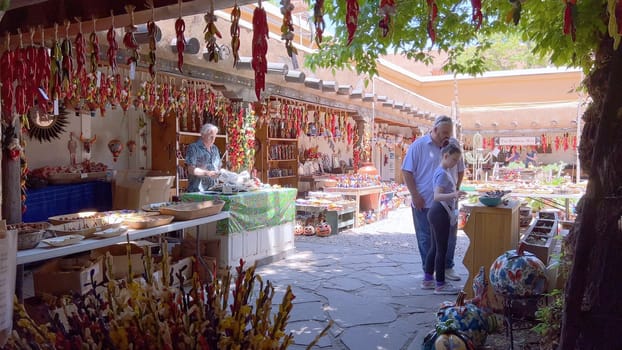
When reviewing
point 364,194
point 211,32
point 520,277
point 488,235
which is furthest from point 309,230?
point 211,32

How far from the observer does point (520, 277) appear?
3.14 m

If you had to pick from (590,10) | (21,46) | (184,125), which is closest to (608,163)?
(590,10)

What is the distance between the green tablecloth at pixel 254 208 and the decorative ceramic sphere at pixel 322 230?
1593 mm

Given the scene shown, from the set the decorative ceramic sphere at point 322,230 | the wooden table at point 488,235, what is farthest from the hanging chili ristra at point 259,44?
the decorative ceramic sphere at point 322,230

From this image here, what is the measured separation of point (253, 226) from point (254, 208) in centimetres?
22

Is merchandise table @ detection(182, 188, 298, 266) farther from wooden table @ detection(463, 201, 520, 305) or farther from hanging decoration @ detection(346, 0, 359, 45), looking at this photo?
hanging decoration @ detection(346, 0, 359, 45)

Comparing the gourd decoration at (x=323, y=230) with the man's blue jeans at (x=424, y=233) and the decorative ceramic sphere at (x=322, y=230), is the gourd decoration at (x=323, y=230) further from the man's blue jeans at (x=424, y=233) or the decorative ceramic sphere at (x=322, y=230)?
the man's blue jeans at (x=424, y=233)

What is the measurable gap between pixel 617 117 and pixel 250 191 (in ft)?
14.5

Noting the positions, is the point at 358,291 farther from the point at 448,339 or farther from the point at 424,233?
the point at 448,339

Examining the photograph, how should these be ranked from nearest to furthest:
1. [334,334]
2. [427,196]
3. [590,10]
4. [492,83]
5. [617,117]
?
[617,117] → [590,10] → [334,334] → [427,196] → [492,83]

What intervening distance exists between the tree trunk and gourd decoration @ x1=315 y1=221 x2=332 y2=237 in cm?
588

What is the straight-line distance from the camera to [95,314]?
44.2 inches

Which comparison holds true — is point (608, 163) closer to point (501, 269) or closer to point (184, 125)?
point (501, 269)

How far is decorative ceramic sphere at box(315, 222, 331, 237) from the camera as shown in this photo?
837 centimetres
